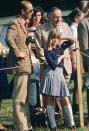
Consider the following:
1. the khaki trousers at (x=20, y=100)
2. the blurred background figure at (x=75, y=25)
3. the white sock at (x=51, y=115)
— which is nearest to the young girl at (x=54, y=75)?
the white sock at (x=51, y=115)

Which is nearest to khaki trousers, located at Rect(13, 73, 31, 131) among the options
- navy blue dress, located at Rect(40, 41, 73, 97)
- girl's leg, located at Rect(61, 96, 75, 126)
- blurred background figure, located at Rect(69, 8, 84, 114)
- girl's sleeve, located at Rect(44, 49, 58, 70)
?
navy blue dress, located at Rect(40, 41, 73, 97)

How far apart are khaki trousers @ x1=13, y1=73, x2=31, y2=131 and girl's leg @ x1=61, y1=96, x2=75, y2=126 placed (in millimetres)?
596

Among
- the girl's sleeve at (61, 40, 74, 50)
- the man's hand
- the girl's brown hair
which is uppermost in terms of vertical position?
the girl's brown hair

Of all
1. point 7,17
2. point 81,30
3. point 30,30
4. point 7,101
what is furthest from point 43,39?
point 7,17

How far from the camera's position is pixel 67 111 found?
10023mm

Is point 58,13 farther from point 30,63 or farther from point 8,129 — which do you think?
point 8,129

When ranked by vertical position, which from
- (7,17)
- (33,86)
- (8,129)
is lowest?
(8,129)

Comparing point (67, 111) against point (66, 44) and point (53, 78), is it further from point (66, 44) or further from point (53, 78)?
point (66, 44)

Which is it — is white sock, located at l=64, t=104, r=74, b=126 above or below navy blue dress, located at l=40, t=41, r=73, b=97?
below

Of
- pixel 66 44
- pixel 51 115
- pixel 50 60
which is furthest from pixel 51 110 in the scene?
pixel 66 44

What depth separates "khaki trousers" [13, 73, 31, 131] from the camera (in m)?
9.91

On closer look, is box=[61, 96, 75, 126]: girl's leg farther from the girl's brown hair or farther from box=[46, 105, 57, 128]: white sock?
the girl's brown hair

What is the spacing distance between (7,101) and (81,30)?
314 cm

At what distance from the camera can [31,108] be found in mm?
10594
